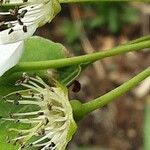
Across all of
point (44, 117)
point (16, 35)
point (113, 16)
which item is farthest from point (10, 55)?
point (113, 16)

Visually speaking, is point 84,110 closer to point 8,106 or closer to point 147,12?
point 8,106

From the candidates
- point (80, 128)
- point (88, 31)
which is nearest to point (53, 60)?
point (80, 128)

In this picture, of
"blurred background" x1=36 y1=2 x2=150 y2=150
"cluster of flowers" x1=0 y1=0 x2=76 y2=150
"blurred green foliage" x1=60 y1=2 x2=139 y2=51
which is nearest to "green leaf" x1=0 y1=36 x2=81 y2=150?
"cluster of flowers" x1=0 y1=0 x2=76 y2=150

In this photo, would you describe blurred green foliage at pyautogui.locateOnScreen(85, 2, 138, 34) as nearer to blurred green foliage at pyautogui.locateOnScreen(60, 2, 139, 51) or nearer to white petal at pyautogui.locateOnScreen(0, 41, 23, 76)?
blurred green foliage at pyautogui.locateOnScreen(60, 2, 139, 51)

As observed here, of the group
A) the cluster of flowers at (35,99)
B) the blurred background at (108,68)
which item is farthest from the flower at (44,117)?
the blurred background at (108,68)

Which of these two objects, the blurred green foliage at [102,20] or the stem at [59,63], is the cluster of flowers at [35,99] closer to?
the stem at [59,63]
